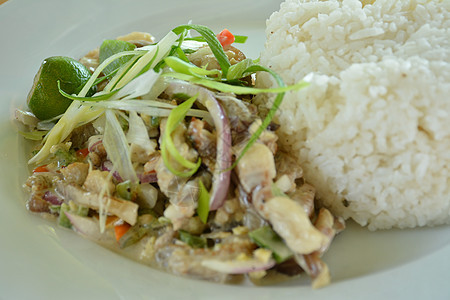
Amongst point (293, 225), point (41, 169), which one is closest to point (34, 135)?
point (41, 169)

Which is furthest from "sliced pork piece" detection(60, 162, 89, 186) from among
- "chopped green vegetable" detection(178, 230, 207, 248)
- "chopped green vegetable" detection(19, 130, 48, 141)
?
"chopped green vegetable" detection(178, 230, 207, 248)

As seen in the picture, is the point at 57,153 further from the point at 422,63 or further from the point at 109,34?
the point at 422,63

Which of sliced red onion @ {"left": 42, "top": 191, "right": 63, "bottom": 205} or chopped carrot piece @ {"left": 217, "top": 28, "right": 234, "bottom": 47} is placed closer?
sliced red onion @ {"left": 42, "top": 191, "right": 63, "bottom": 205}

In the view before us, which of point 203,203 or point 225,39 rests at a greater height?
point 225,39

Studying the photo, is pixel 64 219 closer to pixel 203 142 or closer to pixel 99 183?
pixel 99 183

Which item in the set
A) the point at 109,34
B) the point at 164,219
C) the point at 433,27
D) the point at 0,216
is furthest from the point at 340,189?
the point at 109,34

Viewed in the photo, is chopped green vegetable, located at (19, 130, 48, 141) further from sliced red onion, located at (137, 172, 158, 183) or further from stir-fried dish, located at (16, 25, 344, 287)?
sliced red onion, located at (137, 172, 158, 183)

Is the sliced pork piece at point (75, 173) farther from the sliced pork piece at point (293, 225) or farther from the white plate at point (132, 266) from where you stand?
the sliced pork piece at point (293, 225)

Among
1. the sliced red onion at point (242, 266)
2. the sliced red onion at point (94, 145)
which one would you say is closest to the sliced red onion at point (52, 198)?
the sliced red onion at point (94, 145)
